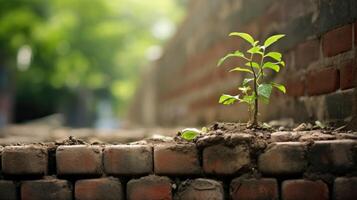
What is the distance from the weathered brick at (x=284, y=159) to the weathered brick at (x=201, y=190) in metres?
0.17

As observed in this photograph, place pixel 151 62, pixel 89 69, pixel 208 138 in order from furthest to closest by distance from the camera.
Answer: pixel 89 69 → pixel 151 62 → pixel 208 138

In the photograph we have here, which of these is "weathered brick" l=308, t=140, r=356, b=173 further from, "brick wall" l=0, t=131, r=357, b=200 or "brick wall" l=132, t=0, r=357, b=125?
"brick wall" l=132, t=0, r=357, b=125

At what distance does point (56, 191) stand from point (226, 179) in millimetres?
602

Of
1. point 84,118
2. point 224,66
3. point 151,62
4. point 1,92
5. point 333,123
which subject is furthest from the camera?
point 84,118

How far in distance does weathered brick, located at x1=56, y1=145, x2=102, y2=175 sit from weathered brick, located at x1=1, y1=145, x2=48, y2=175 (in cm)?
6

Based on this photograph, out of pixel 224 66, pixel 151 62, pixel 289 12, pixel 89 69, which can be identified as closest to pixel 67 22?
pixel 89 69

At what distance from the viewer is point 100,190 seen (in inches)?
67.3

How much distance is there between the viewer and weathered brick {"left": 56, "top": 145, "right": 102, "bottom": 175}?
5.66 ft

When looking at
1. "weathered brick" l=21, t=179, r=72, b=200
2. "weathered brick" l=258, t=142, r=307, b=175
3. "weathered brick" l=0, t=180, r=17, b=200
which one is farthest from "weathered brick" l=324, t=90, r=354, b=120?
"weathered brick" l=0, t=180, r=17, b=200

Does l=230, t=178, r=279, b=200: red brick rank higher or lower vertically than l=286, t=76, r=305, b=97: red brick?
lower

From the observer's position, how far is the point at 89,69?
18.2 m

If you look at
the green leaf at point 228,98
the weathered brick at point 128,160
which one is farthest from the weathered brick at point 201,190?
the green leaf at point 228,98

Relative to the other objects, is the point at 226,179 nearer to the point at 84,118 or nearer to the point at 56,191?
the point at 56,191

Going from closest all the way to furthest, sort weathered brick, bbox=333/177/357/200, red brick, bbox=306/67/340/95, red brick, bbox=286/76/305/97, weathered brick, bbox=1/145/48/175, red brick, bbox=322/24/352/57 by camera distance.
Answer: weathered brick, bbox=333/177/357/200, weathered brick, bbox=1/145/48/175, red brick, bbox=322/24/352/57, red brick, bbox=306/67/340/95, red brick, bbox=286/76/305/97
